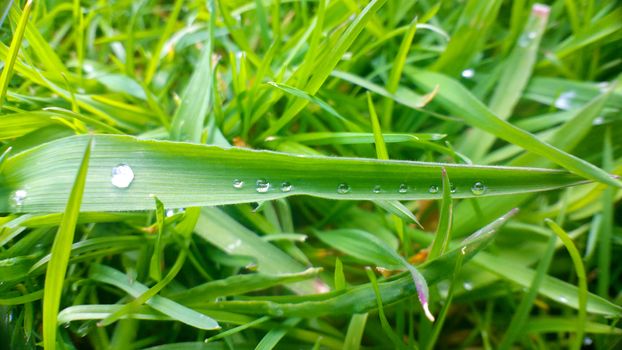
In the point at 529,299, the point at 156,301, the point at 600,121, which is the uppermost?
the point at 600,121

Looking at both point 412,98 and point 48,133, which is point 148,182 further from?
point 412,98

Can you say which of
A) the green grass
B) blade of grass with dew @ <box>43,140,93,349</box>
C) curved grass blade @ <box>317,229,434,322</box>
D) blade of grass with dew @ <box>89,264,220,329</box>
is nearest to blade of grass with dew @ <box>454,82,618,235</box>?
the green grass

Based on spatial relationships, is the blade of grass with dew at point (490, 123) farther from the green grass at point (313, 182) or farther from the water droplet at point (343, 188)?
the water droplet at point (343, 188)

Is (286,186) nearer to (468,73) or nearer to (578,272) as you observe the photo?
(578,272)

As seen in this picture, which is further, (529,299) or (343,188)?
(529,299)

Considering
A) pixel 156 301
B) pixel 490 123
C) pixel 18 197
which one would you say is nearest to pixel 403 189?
pixel 490 123

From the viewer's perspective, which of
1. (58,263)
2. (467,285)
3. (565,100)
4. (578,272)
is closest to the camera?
(58,263)

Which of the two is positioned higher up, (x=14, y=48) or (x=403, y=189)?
(x=14, y=48)

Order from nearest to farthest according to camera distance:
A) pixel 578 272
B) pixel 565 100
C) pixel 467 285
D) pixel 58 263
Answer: pixel 58 263
pixel 578 272
pixel 467 285
pixel 565 100
